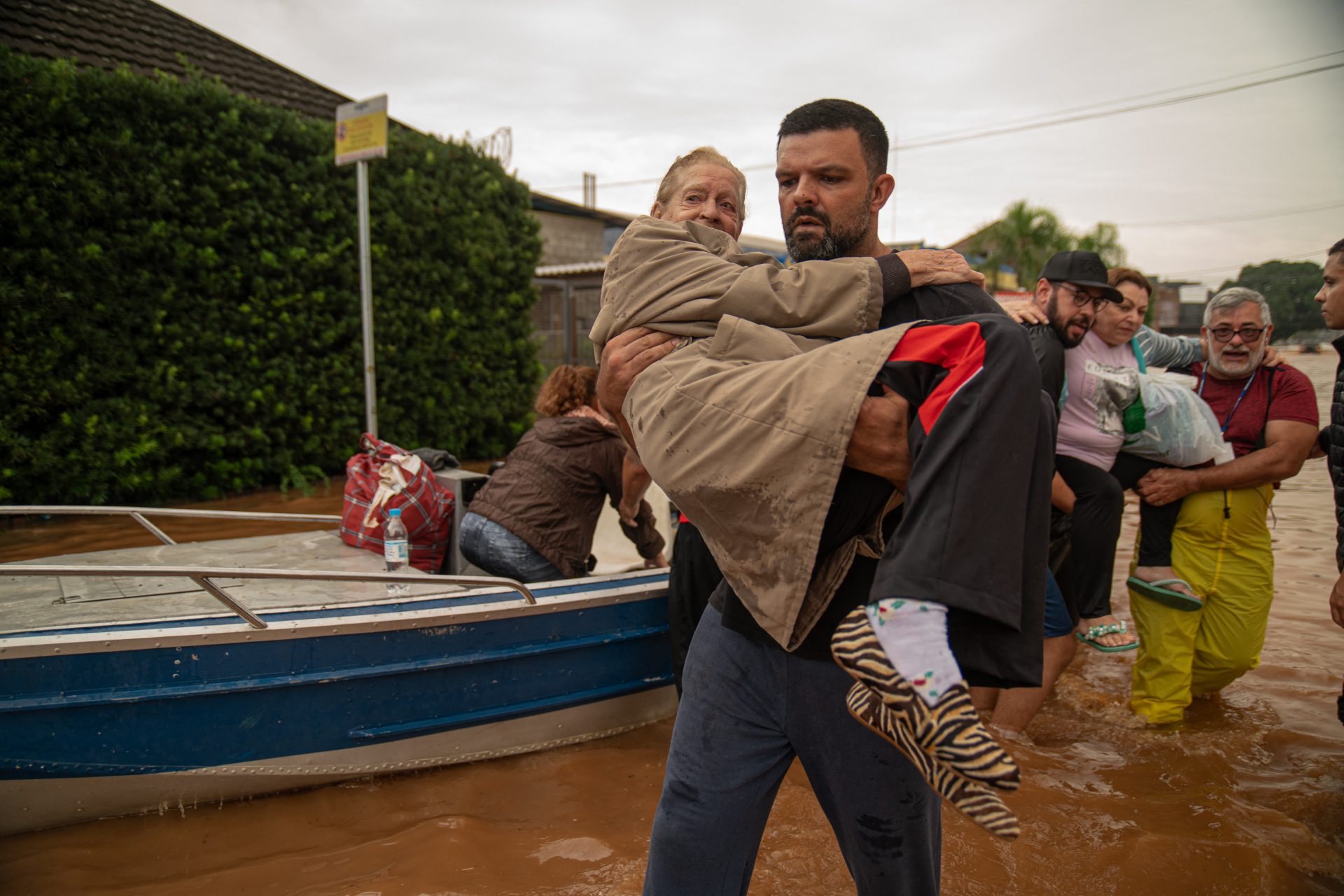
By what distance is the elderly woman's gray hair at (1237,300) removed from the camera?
4.17 metres

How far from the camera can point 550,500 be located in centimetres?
416

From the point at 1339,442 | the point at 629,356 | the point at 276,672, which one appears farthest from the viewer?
the point at 1339,442

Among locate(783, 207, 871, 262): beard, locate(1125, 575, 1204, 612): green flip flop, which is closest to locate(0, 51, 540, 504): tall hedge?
locate(783, 207, 871, 262): beard

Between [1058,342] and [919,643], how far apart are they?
2893 millimetres

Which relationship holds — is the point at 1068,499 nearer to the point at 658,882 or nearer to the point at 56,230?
the point at 658,882

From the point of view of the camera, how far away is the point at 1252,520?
13.7ft

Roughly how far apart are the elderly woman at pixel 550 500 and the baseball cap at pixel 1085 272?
7.50ft

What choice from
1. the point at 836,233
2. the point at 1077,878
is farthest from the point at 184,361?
the point at 1077,878

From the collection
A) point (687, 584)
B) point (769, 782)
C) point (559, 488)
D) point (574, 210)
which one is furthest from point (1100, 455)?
point (574, 210)

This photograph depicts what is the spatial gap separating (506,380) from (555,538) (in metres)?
7.21

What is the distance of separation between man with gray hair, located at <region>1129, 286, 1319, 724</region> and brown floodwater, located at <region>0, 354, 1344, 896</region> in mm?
394

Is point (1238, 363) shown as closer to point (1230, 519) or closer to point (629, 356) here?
point (1230, 519)

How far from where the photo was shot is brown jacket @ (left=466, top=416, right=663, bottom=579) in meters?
4.15

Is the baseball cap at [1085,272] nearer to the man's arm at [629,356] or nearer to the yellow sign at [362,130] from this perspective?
the man's arm at [629,356]
